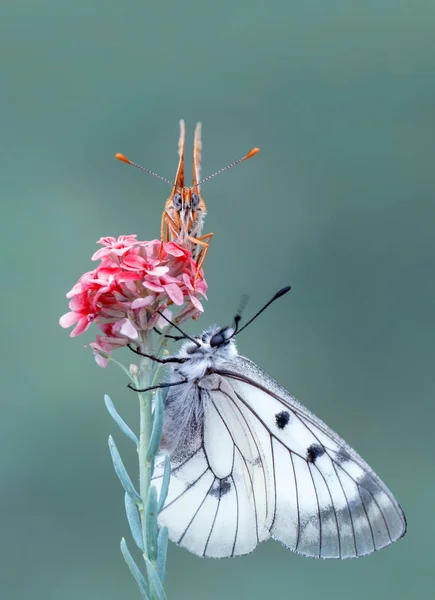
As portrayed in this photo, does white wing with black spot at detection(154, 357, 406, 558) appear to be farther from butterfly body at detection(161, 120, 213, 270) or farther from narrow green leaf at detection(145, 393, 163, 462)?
butterfly body at detection(161, 120, 213, 270)

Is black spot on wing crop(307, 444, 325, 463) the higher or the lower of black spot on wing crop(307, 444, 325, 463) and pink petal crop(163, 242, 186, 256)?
the lower

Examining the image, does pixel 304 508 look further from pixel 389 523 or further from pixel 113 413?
pixel 113 413

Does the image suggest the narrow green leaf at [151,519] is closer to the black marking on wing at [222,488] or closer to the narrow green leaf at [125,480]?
the narrow green leaf at [125,480]

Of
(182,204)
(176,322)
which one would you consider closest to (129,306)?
(176,322)

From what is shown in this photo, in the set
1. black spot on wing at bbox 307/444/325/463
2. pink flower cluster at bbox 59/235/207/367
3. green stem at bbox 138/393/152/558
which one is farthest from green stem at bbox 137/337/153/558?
black spot on wing at bbox 307/444/325/463

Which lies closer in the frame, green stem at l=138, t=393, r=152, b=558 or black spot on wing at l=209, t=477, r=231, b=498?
green stem at l=138, t=393, r=152, b=558

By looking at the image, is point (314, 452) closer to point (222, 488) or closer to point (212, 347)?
point (222, 488)
